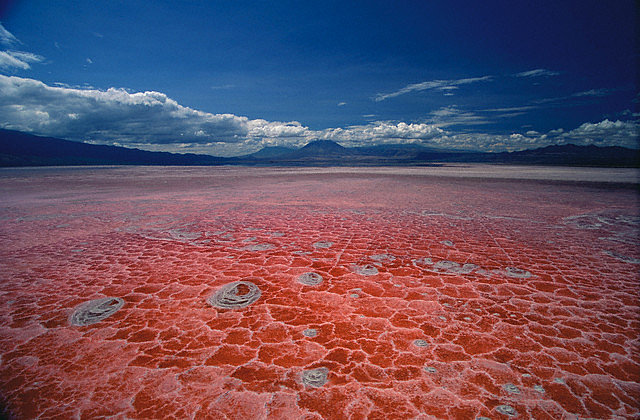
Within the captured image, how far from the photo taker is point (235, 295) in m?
3.38

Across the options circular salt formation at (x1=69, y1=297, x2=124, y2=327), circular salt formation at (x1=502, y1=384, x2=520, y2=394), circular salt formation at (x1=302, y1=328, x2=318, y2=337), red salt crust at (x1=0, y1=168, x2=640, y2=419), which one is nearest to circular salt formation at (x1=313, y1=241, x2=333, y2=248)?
red salt crust at (x1=0, y1=168, x2=640, y2=419)

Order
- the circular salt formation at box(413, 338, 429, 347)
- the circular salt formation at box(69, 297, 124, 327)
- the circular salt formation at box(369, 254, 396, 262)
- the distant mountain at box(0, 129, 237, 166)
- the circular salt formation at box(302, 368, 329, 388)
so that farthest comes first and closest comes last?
the distant mountain at box(0, 129, 237, 166) → the circular salt formation at box(369, 254, 396, 262) → the circular salt formation at box(69, 297, 124, 327) → the circular salt formation at box(413, 338, 429, 347) → the circular salt formation at box(302, 368, 329, 388)

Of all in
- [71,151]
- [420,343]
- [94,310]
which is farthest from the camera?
[71,151]

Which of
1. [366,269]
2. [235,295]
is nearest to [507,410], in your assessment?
[366,269]

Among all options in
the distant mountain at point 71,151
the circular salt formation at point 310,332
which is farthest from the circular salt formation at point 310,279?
the distant mountain at point 71,151

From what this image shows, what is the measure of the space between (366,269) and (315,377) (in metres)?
2.15

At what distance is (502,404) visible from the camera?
6.17 ft

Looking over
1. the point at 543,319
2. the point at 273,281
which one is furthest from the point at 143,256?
the point at 543,319

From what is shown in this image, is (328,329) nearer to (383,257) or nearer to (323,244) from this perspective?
(383,257)

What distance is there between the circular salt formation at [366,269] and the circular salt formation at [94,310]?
2.97 metres

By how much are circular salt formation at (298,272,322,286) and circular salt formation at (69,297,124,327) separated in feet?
6.94

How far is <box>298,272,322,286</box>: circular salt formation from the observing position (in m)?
3.68

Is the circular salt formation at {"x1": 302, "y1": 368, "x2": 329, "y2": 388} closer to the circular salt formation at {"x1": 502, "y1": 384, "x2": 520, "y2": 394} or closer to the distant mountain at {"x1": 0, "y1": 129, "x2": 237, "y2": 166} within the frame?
the circular salt formation at {"x1": 502, "y1": 384, "x2": 520, "y2": 394}

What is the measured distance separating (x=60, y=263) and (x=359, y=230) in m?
5.39
